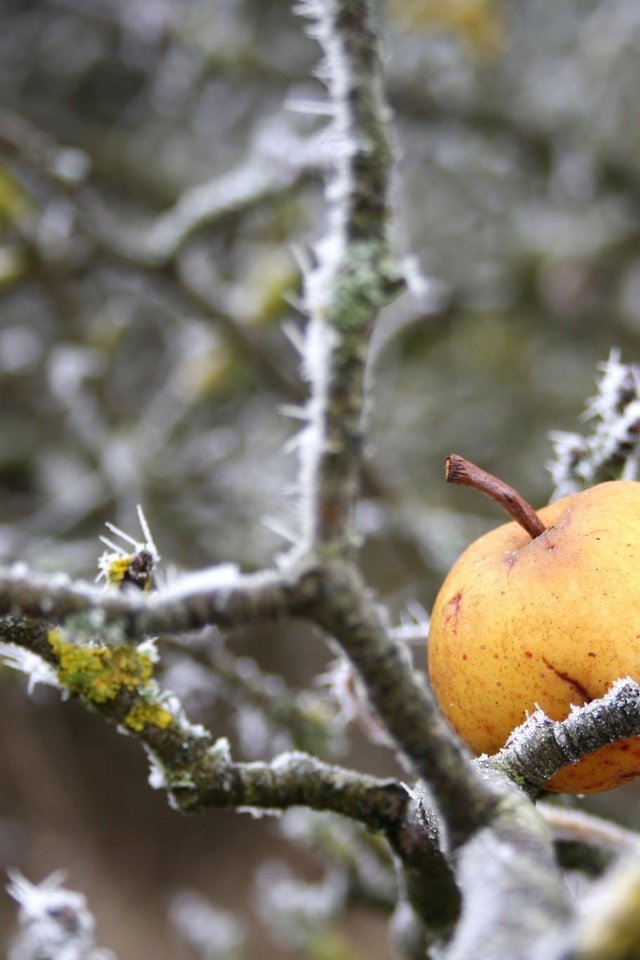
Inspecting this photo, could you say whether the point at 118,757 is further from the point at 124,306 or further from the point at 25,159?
the point at 25,159

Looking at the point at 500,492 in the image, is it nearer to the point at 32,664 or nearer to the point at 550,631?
the point at 550,631

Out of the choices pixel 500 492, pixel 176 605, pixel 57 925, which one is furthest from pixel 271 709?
pixel 176 605

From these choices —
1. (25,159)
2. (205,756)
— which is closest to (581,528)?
(205,756)

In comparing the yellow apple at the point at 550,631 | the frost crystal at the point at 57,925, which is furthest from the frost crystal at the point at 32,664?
the yellow apple at the point at 550,631

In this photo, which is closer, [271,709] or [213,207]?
[271,709]

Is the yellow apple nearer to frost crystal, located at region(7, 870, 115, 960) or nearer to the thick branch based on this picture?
the thick branch

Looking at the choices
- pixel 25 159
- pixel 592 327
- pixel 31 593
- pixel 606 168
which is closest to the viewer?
pixel 31 593

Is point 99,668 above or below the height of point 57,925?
above
